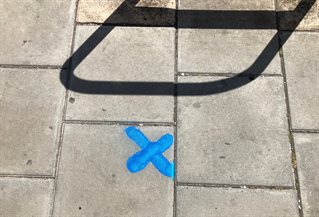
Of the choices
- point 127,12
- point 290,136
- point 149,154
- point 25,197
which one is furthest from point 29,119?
point 290,136

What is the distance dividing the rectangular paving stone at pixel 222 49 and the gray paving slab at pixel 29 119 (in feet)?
4.32

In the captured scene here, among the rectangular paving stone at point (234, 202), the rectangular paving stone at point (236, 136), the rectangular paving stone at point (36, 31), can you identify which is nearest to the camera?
the rectangular paving stone at point (234, 202)

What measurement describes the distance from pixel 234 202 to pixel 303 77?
144cm

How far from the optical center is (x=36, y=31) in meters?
4.34

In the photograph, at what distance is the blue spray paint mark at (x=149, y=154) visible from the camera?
374 centimetres

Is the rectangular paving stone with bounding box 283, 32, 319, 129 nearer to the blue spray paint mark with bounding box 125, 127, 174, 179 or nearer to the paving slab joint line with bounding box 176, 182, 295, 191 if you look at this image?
the paving slab joint line with bounding box 176, 182, 295, 191

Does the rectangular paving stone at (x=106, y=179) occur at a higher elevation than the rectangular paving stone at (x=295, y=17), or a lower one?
lower

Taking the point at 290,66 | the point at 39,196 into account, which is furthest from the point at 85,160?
the point at 290,66

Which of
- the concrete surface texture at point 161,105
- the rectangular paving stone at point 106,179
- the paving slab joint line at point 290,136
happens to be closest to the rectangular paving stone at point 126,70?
the concrete surface texture at point 161,105

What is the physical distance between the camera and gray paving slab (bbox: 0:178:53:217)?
3588 mm

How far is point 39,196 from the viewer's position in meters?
3.64

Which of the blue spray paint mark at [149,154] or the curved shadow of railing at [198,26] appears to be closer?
the blue spray paint mark at [149,154]

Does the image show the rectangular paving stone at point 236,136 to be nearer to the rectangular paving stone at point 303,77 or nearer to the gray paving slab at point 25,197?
the rectangular paving stone at point 303,77

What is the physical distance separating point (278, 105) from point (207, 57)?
2.78 ft
